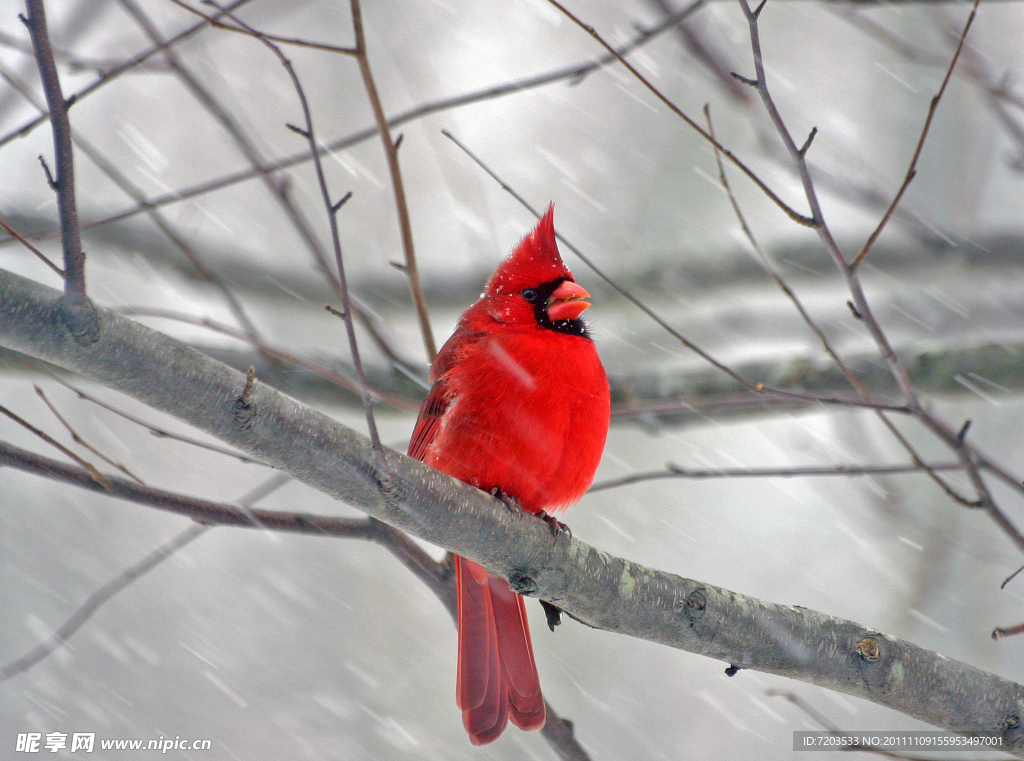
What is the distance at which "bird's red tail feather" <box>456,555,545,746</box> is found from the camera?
224cm

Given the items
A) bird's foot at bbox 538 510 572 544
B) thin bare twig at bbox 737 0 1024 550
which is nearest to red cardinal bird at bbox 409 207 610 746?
bird's foot at bbox 538 510 572 544

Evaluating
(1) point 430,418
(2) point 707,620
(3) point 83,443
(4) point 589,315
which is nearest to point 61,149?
(3) point 83,443

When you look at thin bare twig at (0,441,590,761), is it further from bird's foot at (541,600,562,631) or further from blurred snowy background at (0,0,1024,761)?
blurred snowy background at (0,0,1024,761)

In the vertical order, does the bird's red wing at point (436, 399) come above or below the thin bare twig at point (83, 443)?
above

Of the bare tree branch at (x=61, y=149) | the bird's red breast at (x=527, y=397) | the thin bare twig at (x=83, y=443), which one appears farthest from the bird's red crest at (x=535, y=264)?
the bare tree branch at (x=61, y=149)

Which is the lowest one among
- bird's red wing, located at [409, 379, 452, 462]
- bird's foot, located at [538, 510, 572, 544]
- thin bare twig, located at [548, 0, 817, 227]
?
bird's foot, located at [538, 510, 572, 544]

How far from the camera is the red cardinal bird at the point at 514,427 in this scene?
2191 millimetres

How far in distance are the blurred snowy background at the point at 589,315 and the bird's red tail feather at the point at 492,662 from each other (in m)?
1.04

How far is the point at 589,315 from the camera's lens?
4.30 metres

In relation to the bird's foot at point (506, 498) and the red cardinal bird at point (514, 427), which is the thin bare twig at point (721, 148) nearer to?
the red cardinal bird at point (514, 427)

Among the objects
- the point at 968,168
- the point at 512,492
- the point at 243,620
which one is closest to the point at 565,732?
the point at 512,492

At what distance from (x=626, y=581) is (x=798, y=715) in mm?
4087

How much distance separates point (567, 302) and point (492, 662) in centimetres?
101

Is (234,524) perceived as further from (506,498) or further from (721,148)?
(721,148)
